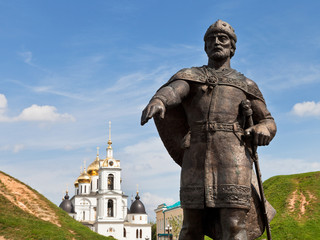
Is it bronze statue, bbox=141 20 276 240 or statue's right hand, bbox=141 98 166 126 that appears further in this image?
bronze statue, bbox=141 20 276 240

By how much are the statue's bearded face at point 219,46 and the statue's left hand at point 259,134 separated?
82 centimetres

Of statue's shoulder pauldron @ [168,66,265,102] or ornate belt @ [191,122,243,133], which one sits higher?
statue's shoulder pauldron @ [168,66,265,102]

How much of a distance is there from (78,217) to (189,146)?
245 ft

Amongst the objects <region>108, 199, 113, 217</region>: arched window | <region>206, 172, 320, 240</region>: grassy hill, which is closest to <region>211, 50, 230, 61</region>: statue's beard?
<region>206, 172, 320, 240</region>: grassy hill

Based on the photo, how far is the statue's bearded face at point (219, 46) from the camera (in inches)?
180

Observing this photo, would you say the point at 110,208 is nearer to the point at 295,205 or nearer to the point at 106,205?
the point at 106,205

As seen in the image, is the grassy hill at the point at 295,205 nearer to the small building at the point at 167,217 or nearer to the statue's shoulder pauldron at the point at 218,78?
the statue's shoulder pauldron at the point at 218,78

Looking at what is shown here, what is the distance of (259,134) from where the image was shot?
4.25 meters

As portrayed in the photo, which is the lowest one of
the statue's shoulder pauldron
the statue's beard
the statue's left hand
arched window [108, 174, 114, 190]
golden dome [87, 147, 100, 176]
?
the statue's left hand

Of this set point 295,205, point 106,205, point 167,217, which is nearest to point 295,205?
point 295,205

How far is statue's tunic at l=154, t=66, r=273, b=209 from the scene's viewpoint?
4.13m

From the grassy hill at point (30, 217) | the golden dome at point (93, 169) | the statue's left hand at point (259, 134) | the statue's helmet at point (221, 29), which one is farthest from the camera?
the golden dome at point (93, 169)

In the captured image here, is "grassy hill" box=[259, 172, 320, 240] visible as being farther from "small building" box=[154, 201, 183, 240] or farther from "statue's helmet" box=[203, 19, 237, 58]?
"small building" box=[154, 201, 183, 240]

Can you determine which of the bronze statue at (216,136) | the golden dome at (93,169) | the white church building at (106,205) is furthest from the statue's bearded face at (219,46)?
the golden dome at (93,169)
